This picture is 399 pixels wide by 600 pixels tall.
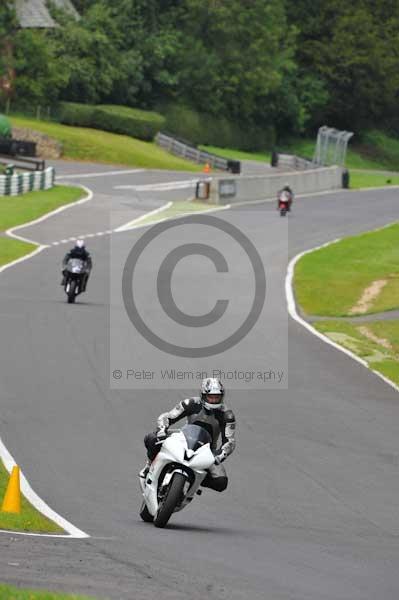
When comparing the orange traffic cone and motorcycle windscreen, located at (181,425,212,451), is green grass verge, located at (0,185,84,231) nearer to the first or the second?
the orange traffic cone

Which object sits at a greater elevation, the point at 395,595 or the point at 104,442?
the point at 395,595

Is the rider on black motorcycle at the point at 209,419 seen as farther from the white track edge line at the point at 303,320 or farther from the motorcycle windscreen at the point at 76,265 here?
the motorcycle windscreen at the point at 76,265

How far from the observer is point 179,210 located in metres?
61.1

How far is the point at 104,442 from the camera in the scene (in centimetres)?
1933

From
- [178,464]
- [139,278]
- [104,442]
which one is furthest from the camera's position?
[139,278]

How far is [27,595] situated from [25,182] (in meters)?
55.1

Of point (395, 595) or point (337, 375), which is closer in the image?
point (395, 595)

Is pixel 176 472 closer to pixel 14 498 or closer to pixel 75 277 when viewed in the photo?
pixel 14 498

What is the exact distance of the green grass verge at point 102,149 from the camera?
81.4 m

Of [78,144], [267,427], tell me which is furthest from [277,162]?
[267,427]

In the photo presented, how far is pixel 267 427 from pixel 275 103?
9376cm

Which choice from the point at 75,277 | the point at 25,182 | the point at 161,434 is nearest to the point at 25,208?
the point at 25,182

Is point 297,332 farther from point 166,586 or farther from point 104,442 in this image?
point 166,586

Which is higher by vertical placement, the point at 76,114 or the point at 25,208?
the point at 76,114
